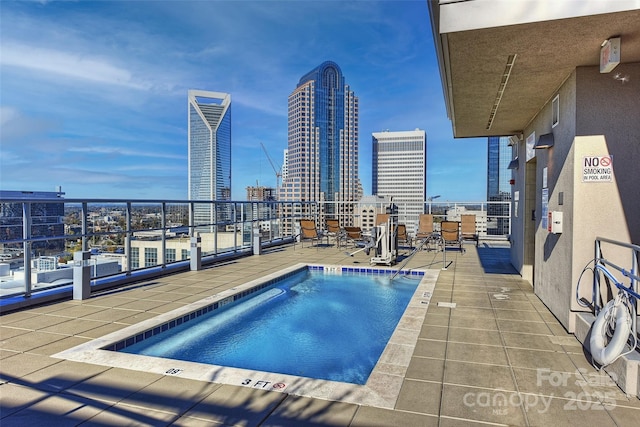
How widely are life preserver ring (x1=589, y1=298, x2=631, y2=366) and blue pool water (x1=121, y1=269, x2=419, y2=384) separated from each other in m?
1.55

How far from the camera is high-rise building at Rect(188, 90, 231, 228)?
3006cm

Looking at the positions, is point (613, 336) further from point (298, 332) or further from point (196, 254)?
point (196, 254)

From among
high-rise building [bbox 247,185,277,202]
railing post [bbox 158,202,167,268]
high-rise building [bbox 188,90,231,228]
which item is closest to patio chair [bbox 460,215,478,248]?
high-rise building [bbox 247,185,277,202]

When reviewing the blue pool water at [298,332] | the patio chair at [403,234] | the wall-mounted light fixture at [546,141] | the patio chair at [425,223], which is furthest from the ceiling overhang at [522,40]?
the patio chair at [425,223]

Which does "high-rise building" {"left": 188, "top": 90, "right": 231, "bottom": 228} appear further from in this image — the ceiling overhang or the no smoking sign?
the no smoking sign

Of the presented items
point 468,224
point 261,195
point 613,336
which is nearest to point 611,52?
point 613,336

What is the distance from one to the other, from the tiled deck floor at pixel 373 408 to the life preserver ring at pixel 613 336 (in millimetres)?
165

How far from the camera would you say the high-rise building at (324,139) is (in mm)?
43281

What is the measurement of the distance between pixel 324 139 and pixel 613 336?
50.9 m

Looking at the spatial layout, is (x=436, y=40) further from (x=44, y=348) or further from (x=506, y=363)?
(x=44, y=348)

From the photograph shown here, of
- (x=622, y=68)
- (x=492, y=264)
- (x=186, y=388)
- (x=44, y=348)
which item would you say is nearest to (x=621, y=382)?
(x=622, y=68)

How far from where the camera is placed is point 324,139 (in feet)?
171

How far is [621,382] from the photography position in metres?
2.34

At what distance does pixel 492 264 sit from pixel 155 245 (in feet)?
20.3
